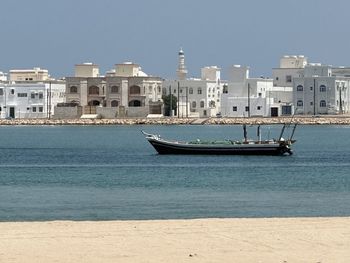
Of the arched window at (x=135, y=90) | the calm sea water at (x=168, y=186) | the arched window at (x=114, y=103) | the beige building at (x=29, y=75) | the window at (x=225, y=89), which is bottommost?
the calm sea water at (x=168, y=186)

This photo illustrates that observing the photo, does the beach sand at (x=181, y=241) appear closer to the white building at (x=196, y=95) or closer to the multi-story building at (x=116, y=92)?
the multi-story building at (x=116, y=92)

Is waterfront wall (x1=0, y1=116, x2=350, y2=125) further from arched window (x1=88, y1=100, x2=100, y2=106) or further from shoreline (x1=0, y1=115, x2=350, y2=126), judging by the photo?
arched window (x1=88, y1=100, x2=100, y2=106)

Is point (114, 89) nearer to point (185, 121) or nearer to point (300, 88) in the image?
point (185, 121)

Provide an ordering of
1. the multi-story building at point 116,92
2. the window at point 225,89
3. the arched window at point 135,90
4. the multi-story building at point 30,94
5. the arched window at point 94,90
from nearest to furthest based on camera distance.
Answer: the arched window at point 135,90 → the multi-story building at point 116,92 → the arched window at point 94,90 → the multi-story building at point 30,94 → the window at point 225,89

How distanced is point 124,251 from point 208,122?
445ft

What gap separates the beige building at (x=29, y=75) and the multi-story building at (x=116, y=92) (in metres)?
9.93

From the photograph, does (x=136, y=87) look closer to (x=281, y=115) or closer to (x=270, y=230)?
(x=281, y=115)

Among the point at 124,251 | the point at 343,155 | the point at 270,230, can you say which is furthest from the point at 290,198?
the point at 343,155

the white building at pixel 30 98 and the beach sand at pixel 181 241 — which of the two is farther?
the white building at pixel 30 98

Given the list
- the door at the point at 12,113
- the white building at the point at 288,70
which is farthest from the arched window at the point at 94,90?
the white building at the point at 288,70

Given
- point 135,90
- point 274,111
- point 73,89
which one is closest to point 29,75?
point 73,89

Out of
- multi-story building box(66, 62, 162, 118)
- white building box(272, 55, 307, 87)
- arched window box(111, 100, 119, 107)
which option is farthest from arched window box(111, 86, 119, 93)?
white building box(272, 55, 307, 87)

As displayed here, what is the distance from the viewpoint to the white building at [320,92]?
14862 centimetres

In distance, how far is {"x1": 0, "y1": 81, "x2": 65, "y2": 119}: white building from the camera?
154450 millimetres
